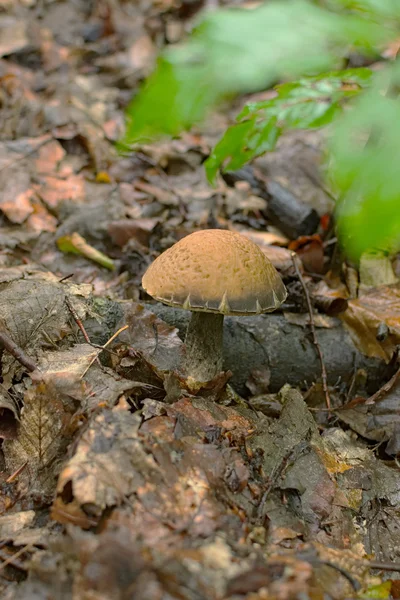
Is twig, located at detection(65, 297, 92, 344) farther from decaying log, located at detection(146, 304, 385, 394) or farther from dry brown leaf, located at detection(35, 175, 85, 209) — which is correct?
dry brown leaf, located at detection(35, 175, 85, 209)

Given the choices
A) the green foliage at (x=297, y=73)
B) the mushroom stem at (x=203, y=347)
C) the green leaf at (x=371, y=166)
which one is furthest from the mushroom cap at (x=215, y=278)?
the green leaf at (x=371, y=166)

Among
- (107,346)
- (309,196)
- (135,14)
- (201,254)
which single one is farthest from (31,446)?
(135,14)

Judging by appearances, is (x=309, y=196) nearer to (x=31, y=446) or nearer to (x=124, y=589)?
(x=31, y=446)

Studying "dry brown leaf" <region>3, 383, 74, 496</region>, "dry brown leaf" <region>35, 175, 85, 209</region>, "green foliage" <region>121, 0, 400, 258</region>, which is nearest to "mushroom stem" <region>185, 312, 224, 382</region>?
"dry brown leaf" <region>3, 383, 74, 496</region>

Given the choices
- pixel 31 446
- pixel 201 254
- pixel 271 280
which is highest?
pixel 201 254

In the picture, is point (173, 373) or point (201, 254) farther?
point (173, 373)

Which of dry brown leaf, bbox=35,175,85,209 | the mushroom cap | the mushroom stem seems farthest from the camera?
dry brown leaf, bbox=35,175,85,209
